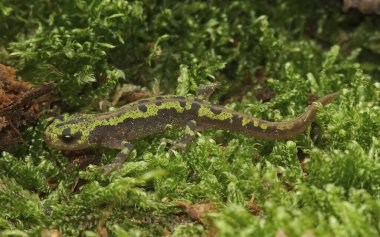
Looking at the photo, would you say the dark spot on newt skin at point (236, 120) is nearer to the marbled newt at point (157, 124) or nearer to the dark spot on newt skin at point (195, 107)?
the marbled newt at point (157, 124)

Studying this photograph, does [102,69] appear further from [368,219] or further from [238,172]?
[368,219]

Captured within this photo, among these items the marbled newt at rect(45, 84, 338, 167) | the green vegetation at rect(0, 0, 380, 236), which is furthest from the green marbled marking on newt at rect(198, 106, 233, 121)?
the green vegetation at rect(0, 0, 380, 236)

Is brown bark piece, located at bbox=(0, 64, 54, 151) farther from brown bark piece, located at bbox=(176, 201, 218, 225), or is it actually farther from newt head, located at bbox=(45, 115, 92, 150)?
brown bark piece, located at bbox=(176, 201, 218, 225)

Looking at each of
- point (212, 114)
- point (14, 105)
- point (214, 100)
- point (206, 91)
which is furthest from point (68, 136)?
point (214, 100)

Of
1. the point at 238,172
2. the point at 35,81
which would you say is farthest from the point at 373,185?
the point at 35,81

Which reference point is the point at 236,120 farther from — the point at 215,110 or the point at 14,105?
the point at 14,105
